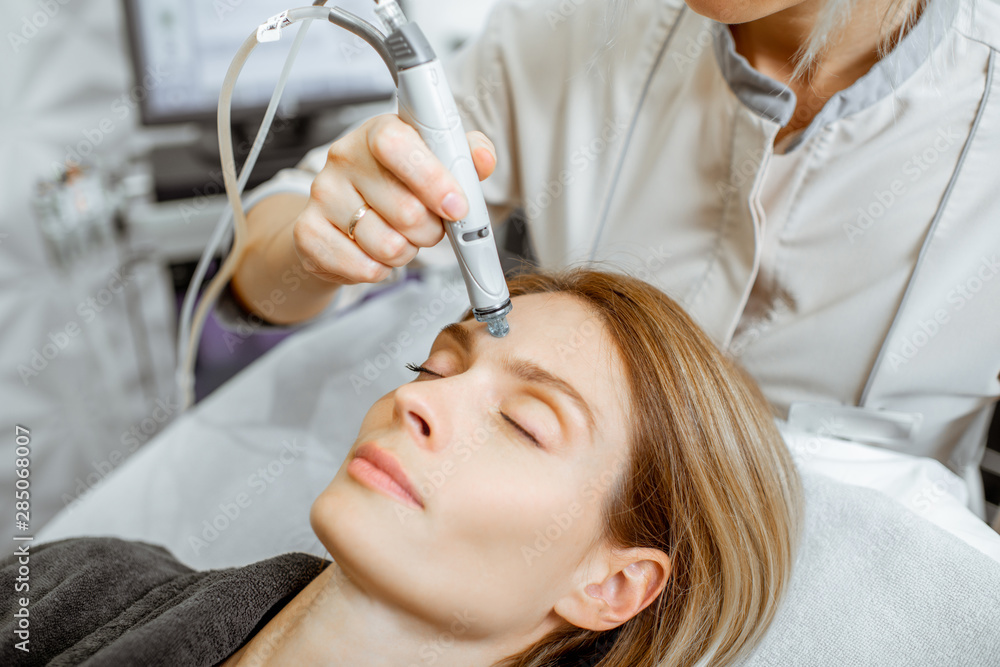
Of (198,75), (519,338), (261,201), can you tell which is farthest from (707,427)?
(198,75)

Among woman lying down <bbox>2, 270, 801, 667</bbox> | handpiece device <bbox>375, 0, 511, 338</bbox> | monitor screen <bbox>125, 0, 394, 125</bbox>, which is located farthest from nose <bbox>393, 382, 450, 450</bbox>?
monitor screen <bbox>125, 0, 394, 125</bbox>

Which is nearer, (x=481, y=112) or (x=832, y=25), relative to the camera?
(x=832, y=25)

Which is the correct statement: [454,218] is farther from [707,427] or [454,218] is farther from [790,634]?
[790,634]

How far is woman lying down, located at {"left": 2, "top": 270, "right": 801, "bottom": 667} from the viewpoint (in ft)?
2.31

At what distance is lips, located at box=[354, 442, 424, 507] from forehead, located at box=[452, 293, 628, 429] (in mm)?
146

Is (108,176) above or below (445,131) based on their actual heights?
below

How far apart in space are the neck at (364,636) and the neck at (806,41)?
2.44ft

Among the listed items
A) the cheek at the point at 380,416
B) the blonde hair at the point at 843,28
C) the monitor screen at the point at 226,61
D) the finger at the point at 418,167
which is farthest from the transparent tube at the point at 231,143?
the monitor screen at the point at 226,61

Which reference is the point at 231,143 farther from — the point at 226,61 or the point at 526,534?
the point at 226,61

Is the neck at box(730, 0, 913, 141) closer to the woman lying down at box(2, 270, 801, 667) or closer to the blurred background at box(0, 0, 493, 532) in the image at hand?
the woman lying down at box(2, 270, 801, 667)

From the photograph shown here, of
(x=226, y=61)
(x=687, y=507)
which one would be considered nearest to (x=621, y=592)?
A: (x=687, y=507)

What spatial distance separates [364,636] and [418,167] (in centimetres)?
48

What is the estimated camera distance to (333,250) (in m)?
0.69

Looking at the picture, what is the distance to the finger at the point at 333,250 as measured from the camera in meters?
0.69
